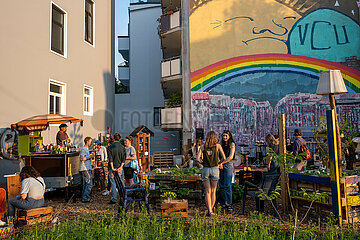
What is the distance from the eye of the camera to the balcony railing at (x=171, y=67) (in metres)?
17.5

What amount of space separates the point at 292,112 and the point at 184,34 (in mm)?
7403

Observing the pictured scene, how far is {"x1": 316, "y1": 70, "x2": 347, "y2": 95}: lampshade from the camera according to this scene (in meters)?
6.00

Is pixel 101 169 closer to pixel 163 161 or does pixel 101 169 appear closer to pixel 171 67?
pixel 163 161

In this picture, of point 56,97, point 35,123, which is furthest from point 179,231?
point 56,97

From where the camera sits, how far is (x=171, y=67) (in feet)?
58.9

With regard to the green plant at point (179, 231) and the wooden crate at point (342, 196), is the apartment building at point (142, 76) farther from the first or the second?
the green plant at point (179, 231)

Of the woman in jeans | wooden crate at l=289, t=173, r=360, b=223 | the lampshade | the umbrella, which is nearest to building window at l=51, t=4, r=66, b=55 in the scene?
the umbrella

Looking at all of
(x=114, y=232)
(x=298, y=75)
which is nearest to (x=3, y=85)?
(x=114, y=232)

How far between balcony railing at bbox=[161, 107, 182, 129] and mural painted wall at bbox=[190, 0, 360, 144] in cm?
102

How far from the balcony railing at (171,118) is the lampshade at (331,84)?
11263 mm

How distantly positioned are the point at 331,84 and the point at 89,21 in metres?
12.8

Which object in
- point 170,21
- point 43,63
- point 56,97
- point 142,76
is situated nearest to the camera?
point 43,63

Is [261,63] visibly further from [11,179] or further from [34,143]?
[11,179]

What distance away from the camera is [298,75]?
52.3ft
